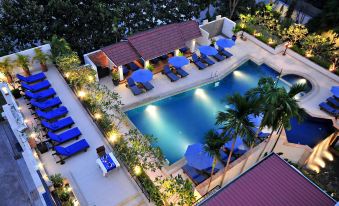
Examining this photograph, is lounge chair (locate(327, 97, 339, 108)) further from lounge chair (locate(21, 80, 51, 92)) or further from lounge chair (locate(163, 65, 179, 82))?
lounge chair (locate(21, 80, 51, 92))

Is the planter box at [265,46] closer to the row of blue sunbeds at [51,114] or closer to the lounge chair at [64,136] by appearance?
the row of blue sunbeds at [51,114]

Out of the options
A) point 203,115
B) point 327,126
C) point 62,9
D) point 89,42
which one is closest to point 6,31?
point 62,9

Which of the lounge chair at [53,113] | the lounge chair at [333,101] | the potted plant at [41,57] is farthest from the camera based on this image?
the lounge chair at [333,101]

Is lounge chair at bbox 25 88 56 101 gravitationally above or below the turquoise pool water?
above

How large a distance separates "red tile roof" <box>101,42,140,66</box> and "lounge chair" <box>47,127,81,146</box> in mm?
7642

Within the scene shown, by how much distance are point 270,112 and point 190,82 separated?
12290 millimetres

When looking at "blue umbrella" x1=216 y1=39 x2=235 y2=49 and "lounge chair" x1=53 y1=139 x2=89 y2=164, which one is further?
"blue umbrella" x1=216 y1=39 x2=235 y2=49

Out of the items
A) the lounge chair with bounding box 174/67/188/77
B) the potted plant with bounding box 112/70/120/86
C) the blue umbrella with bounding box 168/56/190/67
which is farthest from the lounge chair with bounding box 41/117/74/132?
the lounge chair with bounding box 174/67/188/77

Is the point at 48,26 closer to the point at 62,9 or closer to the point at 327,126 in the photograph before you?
the point at 62,9

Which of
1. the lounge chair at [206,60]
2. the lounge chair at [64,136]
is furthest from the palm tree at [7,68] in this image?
the lounge chair at [206,60]

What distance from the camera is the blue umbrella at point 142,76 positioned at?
1017 inches

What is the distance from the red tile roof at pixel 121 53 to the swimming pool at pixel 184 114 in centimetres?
466

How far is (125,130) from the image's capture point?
75.7 ft

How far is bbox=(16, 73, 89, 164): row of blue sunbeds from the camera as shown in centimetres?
2038
